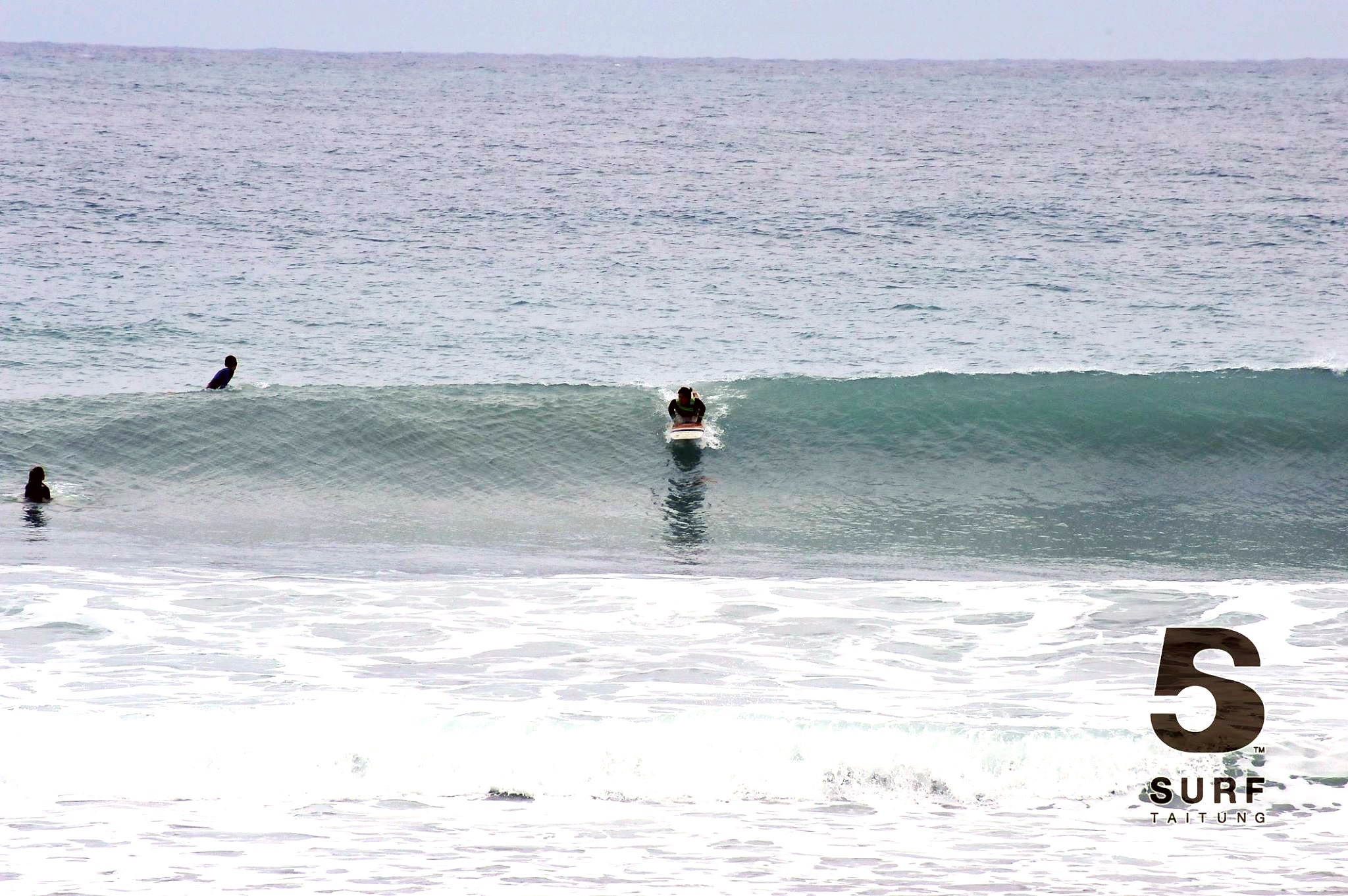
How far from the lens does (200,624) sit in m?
12.1

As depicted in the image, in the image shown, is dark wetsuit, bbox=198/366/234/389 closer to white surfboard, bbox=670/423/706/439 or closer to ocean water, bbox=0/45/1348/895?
ocean water, bbox=0/45/1348/895

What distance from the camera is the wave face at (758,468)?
16109 mm

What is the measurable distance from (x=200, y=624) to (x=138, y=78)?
263ft

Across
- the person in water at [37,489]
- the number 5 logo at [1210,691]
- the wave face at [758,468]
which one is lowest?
the number 5 logo at [1210,691]

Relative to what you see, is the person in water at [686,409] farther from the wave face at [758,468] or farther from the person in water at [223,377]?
the person in water at [223,377]

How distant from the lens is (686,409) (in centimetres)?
2023

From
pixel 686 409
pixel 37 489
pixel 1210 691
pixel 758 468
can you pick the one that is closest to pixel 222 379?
pixel 37 489

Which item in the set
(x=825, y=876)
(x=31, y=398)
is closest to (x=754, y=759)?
(x=825, y=876)

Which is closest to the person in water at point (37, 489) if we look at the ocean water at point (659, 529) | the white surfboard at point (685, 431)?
the ocean water at point (659, 529)

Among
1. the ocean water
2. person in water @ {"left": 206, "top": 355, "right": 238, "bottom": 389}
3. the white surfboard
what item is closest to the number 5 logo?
the ocean water

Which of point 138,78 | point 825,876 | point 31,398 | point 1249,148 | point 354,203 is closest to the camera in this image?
point 825,876

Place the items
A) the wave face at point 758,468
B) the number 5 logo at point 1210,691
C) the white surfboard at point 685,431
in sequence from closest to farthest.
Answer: the number 5 logo at point 1210,691
the wave face at point 758,468
the white surfboard at point 685,431

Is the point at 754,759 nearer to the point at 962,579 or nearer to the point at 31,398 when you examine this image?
the point at 962,579

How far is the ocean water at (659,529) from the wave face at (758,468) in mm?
98
